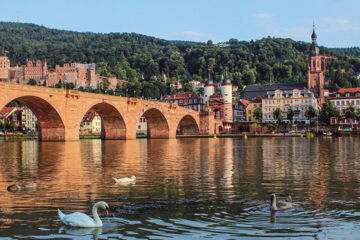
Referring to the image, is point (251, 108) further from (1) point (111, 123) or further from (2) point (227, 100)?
(1) point (111, 123)

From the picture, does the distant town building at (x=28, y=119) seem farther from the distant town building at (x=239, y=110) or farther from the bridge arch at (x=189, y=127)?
the distant town building at (x=239, y=110)

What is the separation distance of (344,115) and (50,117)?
2914 inches

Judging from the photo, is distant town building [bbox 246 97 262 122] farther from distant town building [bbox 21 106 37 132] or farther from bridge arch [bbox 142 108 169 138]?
distant town building [bbox 21 106 37 132]

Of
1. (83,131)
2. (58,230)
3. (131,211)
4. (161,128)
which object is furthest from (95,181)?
(83,131)

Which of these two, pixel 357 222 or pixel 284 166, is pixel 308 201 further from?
pixel 284 166

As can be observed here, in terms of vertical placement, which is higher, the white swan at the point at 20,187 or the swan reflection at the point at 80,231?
the white swan at the point at 20,187

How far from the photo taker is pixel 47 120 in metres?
59.4

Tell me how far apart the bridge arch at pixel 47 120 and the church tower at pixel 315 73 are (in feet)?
302

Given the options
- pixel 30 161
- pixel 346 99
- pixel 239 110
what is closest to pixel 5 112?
pixel 239 110

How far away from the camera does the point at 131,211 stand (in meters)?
12.3

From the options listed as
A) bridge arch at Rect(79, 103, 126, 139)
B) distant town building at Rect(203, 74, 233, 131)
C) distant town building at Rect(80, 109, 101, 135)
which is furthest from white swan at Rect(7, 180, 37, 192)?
distant town building at Rect(80, 109, 101, 135)

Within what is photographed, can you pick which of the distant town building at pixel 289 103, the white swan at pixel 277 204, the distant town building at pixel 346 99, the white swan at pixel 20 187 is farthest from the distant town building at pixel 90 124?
the white swan at pixel 277 204

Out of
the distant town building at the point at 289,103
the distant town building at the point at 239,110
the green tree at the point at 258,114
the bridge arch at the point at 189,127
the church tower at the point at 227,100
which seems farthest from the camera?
the distant town building at the point at 239,110

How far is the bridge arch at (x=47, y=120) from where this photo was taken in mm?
56125
